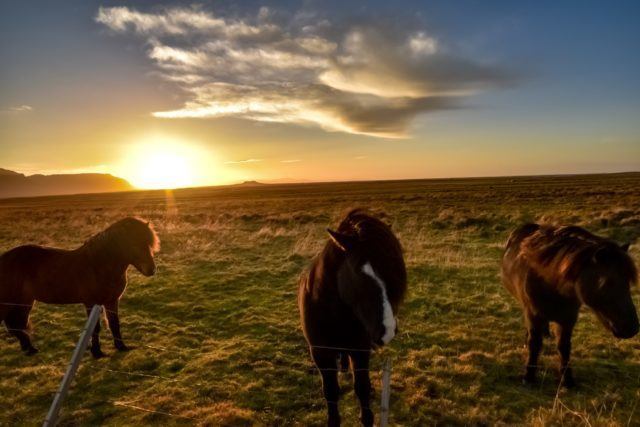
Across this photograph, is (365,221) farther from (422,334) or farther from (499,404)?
(422,334)

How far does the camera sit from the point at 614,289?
365 cm

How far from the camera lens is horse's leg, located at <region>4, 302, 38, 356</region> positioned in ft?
20.2

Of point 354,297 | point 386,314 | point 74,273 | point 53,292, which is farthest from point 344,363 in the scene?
point 53,292

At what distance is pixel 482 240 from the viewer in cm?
1617

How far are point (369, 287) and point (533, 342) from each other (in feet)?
11.3

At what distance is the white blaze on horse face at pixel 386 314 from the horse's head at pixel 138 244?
4849mm

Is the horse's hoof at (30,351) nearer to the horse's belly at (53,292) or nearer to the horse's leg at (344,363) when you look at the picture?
the horse's belly at (53,292)

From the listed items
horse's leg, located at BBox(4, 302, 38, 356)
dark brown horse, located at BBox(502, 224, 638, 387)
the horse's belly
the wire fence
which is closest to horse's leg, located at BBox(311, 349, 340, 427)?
the wire fence

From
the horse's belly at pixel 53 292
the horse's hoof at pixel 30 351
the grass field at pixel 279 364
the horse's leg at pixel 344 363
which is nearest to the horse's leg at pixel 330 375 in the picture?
the grass field at pixel 279 364

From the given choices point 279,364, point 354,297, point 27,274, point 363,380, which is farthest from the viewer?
point 27,274

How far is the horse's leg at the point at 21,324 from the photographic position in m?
6.16

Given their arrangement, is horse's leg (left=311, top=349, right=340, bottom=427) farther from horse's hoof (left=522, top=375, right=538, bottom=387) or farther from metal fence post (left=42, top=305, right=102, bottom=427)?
horse's hoof (left=522, top=375, right=538, bottom=387)

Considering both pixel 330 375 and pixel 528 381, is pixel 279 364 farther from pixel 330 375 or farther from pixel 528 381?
pixel 528 381

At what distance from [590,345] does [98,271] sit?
8.50 m
